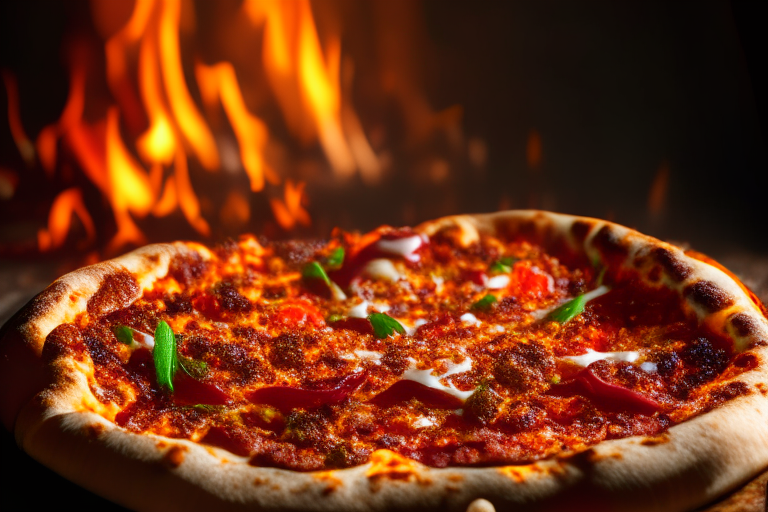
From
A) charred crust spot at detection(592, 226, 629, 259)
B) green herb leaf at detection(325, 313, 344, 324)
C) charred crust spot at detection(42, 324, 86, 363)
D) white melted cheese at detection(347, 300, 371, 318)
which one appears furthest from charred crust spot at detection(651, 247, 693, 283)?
charred crust spot at detection(42, 324, 86, 363)

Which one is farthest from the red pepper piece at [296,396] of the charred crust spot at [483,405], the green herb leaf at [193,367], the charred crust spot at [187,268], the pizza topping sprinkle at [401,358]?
the charred crust spot at [187,268]

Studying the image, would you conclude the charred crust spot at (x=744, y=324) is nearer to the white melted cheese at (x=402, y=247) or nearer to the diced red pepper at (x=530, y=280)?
the diced red pepper at (x=530, y=280)

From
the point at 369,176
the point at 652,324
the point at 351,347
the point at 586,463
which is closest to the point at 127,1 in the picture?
the point at 369,176

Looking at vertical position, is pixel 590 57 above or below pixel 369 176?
above

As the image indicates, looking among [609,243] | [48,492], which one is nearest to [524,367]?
[609,243]

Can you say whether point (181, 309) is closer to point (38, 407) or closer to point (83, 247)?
point (38, 407)

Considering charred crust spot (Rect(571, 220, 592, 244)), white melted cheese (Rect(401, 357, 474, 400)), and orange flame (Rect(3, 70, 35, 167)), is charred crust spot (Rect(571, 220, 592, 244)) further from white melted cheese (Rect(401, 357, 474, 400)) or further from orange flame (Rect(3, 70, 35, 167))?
orange flame (Rect(3, 70, 35, 167))
